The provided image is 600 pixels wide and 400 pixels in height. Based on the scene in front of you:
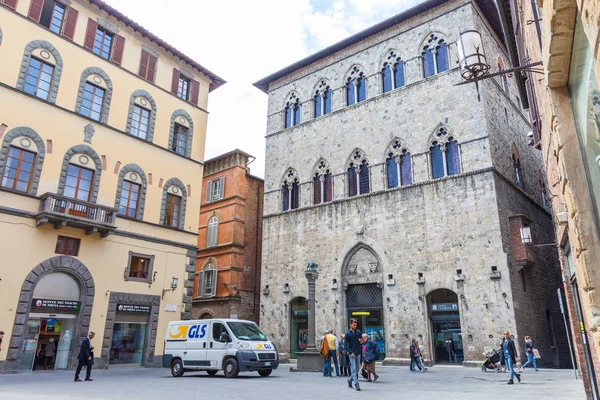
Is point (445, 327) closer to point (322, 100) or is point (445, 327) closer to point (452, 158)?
point (452, 158)

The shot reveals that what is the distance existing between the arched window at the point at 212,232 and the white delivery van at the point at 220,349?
14.4 metres

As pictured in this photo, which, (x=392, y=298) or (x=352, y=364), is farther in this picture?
(x=392, y=298)

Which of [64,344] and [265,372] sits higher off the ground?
[64,344]

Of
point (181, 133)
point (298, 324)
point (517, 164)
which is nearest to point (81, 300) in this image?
point (181, 133)

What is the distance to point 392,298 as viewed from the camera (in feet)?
67.4

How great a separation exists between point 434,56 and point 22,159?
19632 mm

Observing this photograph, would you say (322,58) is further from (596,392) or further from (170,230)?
(596,392)

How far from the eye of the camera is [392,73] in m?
24.0

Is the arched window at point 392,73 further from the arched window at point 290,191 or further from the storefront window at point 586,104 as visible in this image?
the storefront window at point 586,104

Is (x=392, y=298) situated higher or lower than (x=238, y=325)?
higher

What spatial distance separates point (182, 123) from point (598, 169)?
21011mm

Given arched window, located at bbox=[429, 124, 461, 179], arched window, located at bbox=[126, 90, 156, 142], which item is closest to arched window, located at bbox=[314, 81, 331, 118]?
arched window, located at bbox=[429, 124, 461, 179]

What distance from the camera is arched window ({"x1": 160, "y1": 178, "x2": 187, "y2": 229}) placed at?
20.6 m

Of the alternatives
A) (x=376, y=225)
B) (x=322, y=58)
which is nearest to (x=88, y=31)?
(x=322, y=58)
